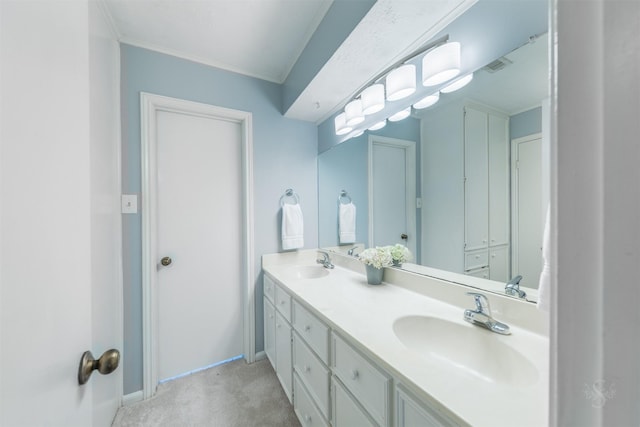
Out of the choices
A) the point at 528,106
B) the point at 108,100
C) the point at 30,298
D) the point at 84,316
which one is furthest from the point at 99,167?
the point at 528,106

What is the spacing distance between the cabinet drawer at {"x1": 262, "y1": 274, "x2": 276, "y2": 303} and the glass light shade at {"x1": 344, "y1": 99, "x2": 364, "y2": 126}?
1.27m

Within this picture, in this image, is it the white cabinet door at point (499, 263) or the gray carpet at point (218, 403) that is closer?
the white cabinet door at point (499, 263)

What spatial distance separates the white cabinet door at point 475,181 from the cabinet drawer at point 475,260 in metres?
0.03

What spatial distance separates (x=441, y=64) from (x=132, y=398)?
2.61 metres

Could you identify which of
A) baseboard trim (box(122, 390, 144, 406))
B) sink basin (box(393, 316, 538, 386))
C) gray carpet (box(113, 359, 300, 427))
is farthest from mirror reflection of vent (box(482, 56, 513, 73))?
baseboard trim (box(122, 390, 144, 406))

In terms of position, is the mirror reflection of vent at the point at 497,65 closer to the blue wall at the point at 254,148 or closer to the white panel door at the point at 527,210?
the white panel door at the point at 527,210

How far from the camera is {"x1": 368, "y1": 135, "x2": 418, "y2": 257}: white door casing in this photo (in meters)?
1.39

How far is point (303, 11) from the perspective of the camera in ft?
4.39

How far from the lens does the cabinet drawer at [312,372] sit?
3.34ft

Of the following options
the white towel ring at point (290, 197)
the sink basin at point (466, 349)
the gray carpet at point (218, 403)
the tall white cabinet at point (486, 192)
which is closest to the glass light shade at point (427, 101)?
the tall white cabinet at point (486, 192)

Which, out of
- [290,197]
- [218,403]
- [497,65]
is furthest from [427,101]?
[218,403]

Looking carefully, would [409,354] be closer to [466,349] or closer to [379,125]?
[466,349]

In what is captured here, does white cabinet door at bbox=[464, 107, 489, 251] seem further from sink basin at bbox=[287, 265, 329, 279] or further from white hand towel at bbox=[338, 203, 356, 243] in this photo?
sink basin at bbox=[287, 265, 329, 279]
